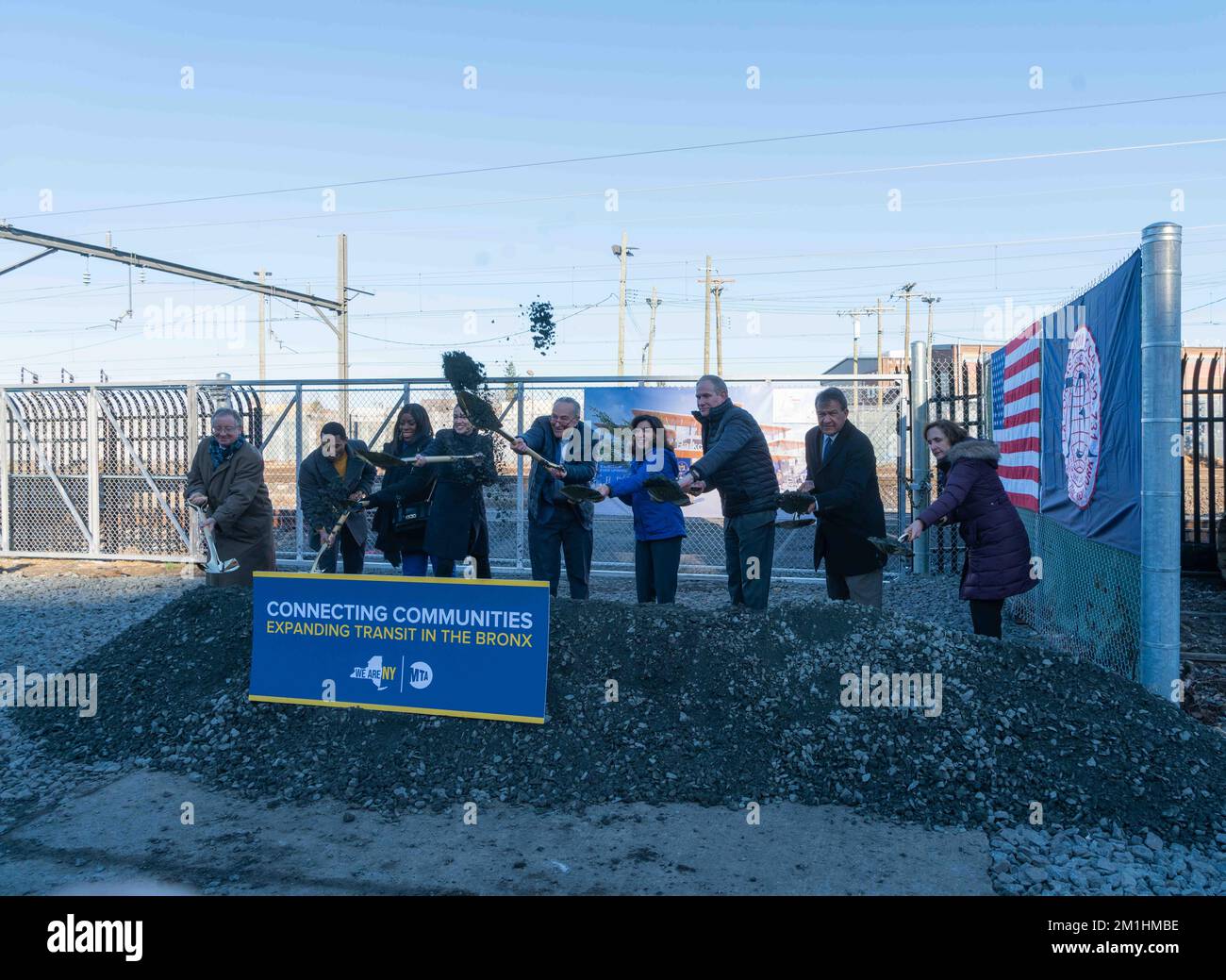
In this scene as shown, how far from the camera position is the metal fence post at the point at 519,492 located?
10.4 m

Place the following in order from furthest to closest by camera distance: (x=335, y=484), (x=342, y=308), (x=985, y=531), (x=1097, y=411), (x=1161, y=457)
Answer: (x=342, y=308), (x=335, y=484), (x=1097, y=411), (x=985, y=531), (x=1161, y=457)

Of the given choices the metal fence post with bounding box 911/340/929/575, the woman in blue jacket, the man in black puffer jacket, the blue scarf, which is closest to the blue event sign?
the man in black puffer jacket

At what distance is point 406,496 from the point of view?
6871 mm

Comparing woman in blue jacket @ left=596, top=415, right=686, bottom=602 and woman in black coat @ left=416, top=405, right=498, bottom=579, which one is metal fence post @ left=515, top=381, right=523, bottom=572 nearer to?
woman in black coat @ left=416, top=405, right=498, bottom=579

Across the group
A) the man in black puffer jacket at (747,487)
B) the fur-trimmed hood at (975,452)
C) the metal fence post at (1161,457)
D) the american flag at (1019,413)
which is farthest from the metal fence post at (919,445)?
the metal fence post at (1161,457)

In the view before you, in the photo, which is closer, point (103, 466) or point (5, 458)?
point (103, 466)

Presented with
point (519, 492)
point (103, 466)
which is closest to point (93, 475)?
point (103, 466)

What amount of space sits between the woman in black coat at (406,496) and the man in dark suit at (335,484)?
34 cm

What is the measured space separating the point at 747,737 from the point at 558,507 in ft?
8.01

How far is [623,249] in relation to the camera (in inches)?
1585

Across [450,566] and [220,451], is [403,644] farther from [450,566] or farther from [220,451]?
[220,451]
